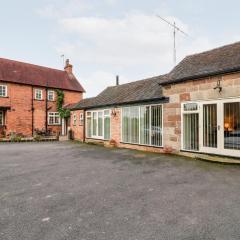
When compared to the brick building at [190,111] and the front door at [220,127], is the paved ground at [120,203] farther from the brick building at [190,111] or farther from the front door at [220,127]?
the brick building at [190,111]

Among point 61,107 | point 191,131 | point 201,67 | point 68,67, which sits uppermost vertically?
point 68,67

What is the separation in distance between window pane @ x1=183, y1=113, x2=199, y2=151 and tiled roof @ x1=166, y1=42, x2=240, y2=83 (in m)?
1.93

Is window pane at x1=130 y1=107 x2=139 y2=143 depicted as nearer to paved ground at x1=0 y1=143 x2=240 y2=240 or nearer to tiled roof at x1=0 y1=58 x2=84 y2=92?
paved ground at x1=0 y1=143 x2=240 y2=240

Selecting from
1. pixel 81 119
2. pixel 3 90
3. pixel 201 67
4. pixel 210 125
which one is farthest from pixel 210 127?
pixel 3 90

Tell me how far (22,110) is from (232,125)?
72.8 ft

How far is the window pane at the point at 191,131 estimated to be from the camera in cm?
984

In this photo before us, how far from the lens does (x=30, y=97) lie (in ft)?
81.1

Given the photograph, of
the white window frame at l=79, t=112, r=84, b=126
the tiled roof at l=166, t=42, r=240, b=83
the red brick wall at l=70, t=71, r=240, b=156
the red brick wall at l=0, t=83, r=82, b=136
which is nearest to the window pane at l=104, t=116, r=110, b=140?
the white window frame at l=79, t=112, r=84, b=126

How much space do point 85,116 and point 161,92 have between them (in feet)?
28.5

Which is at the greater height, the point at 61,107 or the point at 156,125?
the point at 61,107

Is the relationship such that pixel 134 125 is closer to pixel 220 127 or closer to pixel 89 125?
pixel 220 127

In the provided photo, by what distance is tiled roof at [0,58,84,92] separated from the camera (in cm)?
2405

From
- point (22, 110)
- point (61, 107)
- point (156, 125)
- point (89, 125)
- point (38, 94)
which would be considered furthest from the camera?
point (61, 107)

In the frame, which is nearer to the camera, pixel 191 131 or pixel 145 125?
pixel 191 131
